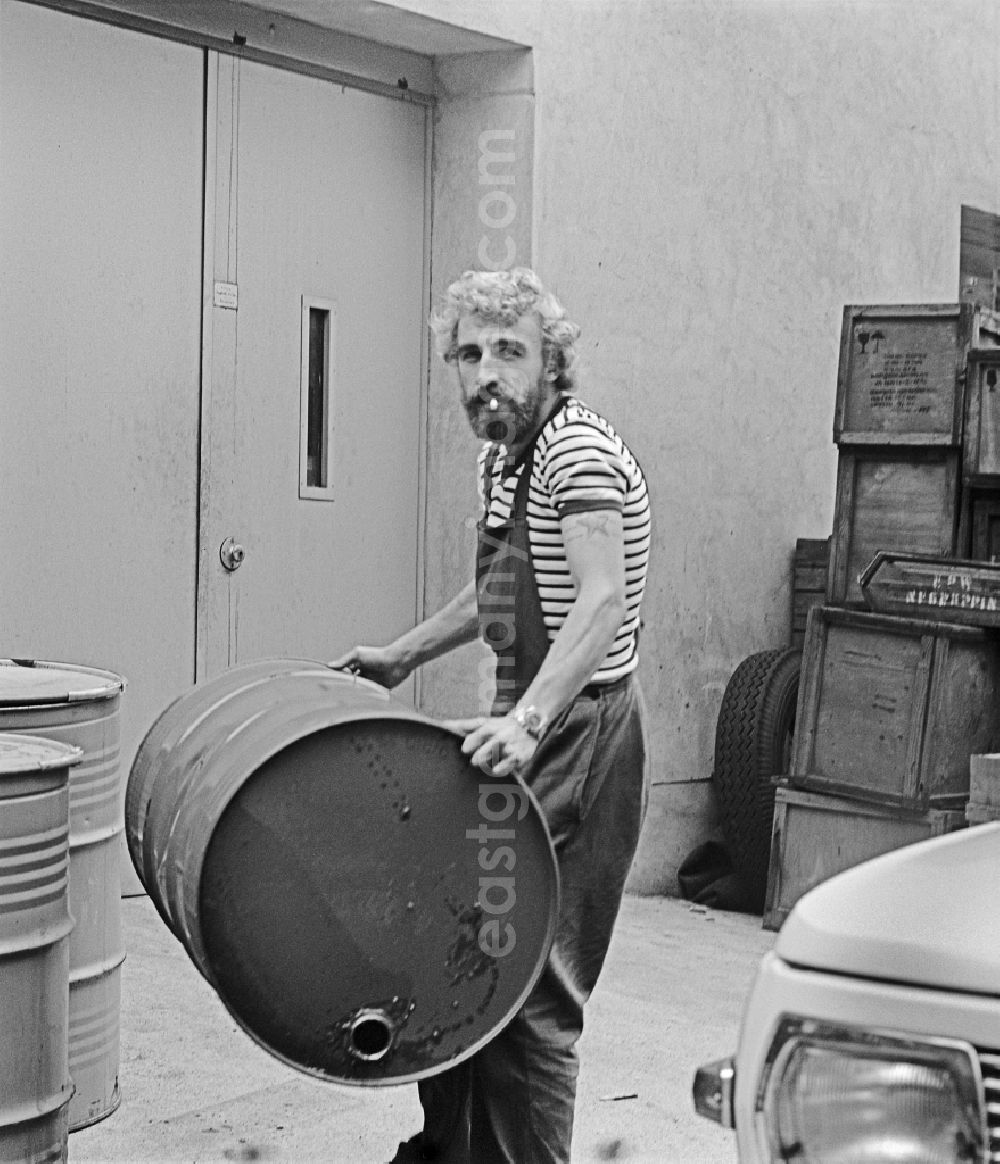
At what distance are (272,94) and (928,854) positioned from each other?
214 inches

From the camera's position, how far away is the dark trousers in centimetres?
357

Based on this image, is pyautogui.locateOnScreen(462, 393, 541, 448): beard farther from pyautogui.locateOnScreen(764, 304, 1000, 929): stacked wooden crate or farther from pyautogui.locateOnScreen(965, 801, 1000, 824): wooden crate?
pyautogui.locateOnScreen(764, 304, 1000, 929): stacked wooden crate

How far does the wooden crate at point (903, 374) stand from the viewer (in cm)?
679

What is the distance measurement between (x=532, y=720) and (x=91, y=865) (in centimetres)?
136

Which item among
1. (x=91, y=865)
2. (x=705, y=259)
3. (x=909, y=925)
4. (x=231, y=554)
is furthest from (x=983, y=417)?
(x=909, y=925)

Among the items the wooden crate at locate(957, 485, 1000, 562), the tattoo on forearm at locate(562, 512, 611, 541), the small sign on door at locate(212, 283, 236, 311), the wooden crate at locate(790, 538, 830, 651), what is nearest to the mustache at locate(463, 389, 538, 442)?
the tattoo on forearm at locate(562, 512, 611, 541)

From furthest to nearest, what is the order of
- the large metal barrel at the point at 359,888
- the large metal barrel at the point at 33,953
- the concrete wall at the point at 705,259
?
the concrete wall at the point at 705,259 → the large metal barrel at the point at 33,953 → the large metal barrel at the point at 359,888

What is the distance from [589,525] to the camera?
3496mm

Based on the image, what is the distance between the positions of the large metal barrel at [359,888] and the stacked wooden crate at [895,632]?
364 cm

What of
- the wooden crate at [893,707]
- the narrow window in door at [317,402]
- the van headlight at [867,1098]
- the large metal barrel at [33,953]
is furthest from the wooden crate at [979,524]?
the van headlight at [867,1098]

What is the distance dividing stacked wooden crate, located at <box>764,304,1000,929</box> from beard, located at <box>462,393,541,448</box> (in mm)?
3283

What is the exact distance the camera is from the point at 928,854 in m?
1.80

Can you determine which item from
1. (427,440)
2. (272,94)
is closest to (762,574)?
(427,440)

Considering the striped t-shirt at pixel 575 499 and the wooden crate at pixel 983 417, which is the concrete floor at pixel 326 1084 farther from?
the wooden crate at pixel 983 417
